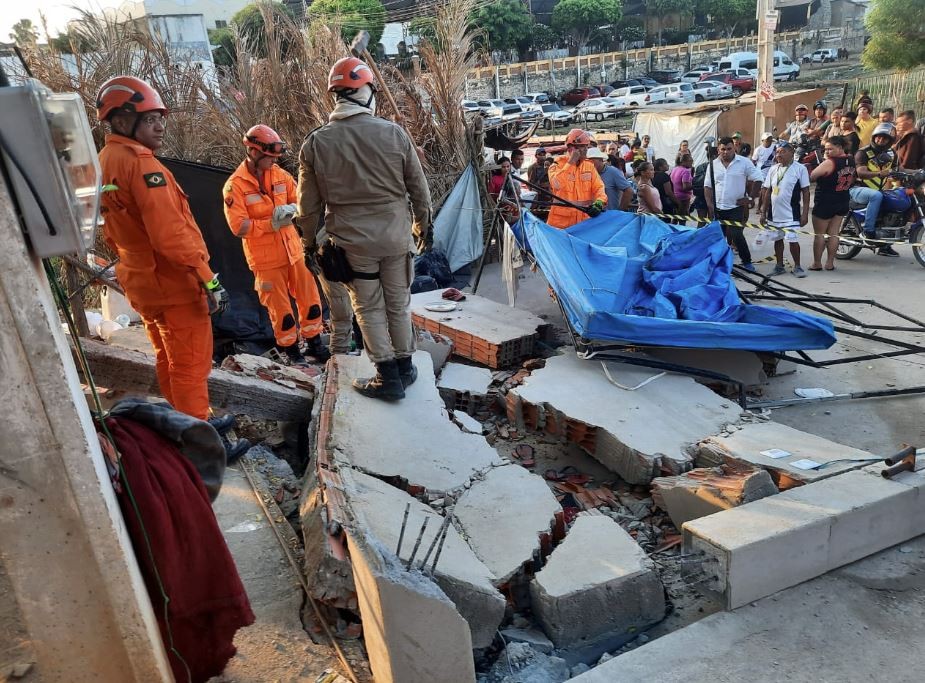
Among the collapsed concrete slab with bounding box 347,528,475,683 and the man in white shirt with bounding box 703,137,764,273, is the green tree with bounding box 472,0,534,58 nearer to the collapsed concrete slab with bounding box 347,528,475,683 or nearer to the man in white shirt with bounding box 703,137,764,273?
Result: the man in white shirt with bounding box 703,137,764,273

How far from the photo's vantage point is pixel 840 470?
3371 mm

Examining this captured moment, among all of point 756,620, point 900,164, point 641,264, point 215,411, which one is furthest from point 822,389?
point 900,164

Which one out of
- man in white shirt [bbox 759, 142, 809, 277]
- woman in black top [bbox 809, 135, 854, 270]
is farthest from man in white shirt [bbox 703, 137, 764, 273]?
woman in black top [bbox 809, 135, 854, 270]

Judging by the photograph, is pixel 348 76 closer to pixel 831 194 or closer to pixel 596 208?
pixel 596 208

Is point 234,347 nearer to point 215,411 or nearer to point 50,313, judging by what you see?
point 215,411

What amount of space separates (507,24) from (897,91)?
32.7 metres

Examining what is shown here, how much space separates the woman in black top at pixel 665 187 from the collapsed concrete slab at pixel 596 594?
796 centimetres

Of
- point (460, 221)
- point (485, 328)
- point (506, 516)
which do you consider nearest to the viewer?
point (506, 516)

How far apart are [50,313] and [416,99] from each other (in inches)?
313

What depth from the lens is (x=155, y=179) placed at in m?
3.42

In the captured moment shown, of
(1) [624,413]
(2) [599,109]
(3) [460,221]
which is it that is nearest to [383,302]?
(1) [624,413]

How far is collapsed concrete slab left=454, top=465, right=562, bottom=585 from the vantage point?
2961 millimetres

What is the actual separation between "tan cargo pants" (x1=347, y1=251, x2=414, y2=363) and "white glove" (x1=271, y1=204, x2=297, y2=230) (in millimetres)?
1587

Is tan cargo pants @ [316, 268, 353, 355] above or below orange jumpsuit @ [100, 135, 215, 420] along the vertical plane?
below
